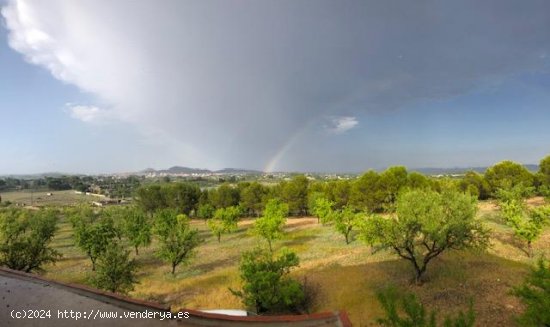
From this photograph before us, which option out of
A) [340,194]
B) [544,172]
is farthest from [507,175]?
[340,194]

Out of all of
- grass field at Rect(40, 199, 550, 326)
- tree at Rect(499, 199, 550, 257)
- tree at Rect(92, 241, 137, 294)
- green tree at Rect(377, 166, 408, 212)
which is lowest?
grass field at Rect(40, 199, 550, 326)

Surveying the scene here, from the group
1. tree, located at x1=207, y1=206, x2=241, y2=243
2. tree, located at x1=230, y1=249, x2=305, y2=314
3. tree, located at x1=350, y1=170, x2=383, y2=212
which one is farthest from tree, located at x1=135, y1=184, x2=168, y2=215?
tree, located at x1=230, y1=249, x2=305, y2=314

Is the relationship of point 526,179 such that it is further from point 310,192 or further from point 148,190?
point 148,190

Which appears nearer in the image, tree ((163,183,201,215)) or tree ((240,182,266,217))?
tree ((240,182,266,217))

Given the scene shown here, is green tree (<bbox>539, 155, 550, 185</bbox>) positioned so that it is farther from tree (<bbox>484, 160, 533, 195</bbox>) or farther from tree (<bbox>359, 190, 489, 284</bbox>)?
tree (<bbox>359, 190, 489, 284</bbox>)

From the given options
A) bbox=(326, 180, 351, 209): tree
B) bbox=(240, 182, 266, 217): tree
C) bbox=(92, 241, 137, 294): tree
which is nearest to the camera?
bbox=(92, 241, 137, 294): tree

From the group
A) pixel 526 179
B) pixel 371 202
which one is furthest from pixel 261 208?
pixel 526 179
